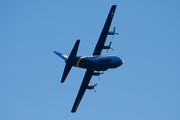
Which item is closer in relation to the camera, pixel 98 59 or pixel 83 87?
pixel 98 59

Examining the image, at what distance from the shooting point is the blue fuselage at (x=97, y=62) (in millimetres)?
65062

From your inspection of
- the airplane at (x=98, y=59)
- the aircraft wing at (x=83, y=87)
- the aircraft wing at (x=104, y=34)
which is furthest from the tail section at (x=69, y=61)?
the aircraft wing at (x=83, y=87)

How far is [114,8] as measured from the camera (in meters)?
66.2

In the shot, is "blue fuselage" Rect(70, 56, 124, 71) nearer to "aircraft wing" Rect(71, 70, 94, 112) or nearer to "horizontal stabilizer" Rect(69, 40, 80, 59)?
"horizontal stabilizer" Rect(69, 40, 80, 59)

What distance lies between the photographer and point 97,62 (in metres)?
66.1

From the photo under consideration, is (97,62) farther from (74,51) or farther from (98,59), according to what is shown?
(74,51)

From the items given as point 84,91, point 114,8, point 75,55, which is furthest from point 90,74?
point 114,8

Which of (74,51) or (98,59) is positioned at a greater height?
(98,59)

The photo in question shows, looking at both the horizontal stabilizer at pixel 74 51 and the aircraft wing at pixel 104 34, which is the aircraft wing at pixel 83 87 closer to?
the aircraft wing at pixel 104 34

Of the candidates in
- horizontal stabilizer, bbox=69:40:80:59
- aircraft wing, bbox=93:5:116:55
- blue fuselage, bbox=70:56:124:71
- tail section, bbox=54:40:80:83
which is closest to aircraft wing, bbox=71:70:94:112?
blue fuselage, bbox=70:56:124:71

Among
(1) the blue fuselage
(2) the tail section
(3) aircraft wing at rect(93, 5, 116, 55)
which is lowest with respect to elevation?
(2) the tail section

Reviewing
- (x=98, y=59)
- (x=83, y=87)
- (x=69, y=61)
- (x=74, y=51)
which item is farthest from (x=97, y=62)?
(x=83, y=87)

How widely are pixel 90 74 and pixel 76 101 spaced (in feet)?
23.9

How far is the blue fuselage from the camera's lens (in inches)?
2562
